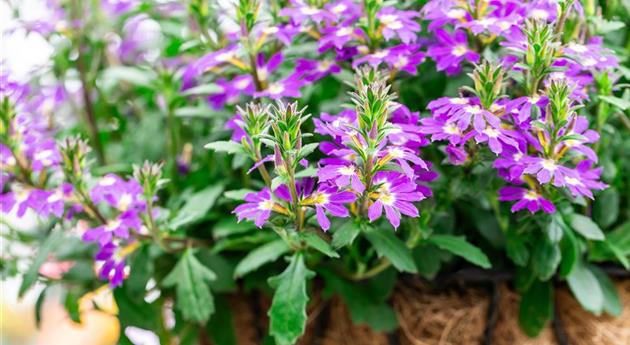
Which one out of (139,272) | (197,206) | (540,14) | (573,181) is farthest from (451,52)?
(139,272)

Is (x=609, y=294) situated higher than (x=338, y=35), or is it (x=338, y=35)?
(x=338, y=35)

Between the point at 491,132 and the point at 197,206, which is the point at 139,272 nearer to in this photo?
the point at 197,206

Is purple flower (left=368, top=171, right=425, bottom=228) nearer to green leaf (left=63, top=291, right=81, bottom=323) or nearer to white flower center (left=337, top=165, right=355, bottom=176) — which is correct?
white flower center (left=337, top=165, right=355, bottom=176)

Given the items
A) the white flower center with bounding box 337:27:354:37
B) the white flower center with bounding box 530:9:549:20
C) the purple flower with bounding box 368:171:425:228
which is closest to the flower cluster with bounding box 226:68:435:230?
the purple flower with bounding box 368:171:425:228

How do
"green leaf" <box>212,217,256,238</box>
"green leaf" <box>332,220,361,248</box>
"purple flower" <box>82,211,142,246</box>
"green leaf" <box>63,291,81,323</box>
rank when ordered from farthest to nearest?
"green leaf" <box>63,291,81,323</box> → "green leaf" <box>212,217,256,238</box> → "purple flower" <box>82,211,142,246</box> → "green leaf" <box>332,220,361,248</box>

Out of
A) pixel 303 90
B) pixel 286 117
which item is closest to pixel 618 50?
pixel 303 90
